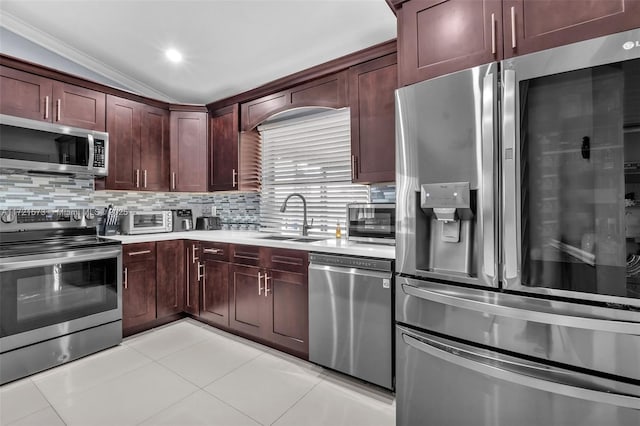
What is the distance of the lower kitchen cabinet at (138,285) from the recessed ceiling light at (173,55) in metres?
1.82

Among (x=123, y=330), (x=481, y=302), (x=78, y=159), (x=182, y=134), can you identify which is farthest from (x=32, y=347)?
(x=481, y=302)

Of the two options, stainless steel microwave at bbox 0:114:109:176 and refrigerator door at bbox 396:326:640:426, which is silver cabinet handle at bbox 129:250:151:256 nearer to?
stainless steel microwave at bbox 0:114:109:176

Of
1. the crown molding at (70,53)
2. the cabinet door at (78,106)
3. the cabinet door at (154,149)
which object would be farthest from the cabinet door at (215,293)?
the crown molding at (70,53)

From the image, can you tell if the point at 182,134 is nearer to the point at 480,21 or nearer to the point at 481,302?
the point at 480,21

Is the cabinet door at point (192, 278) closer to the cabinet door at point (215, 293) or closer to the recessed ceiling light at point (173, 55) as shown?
the cabinet door at point (215, 293)

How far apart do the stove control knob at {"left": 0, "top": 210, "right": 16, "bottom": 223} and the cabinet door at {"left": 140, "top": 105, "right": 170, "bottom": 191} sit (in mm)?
1031

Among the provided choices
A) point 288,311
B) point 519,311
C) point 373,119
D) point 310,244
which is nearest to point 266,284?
point 288,311

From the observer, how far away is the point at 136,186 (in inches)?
129

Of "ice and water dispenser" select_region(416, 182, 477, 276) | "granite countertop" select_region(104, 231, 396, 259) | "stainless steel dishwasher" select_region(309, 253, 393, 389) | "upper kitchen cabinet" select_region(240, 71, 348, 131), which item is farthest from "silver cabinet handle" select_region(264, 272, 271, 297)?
"upper kitchen cabinet" select_region(240, 71, 348, 131)

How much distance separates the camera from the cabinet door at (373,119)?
2.27 metres

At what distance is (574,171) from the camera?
1.22m

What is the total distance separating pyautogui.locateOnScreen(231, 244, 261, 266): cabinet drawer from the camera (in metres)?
2.69

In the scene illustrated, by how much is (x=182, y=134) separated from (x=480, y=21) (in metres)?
3.16

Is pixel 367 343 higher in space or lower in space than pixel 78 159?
lower
